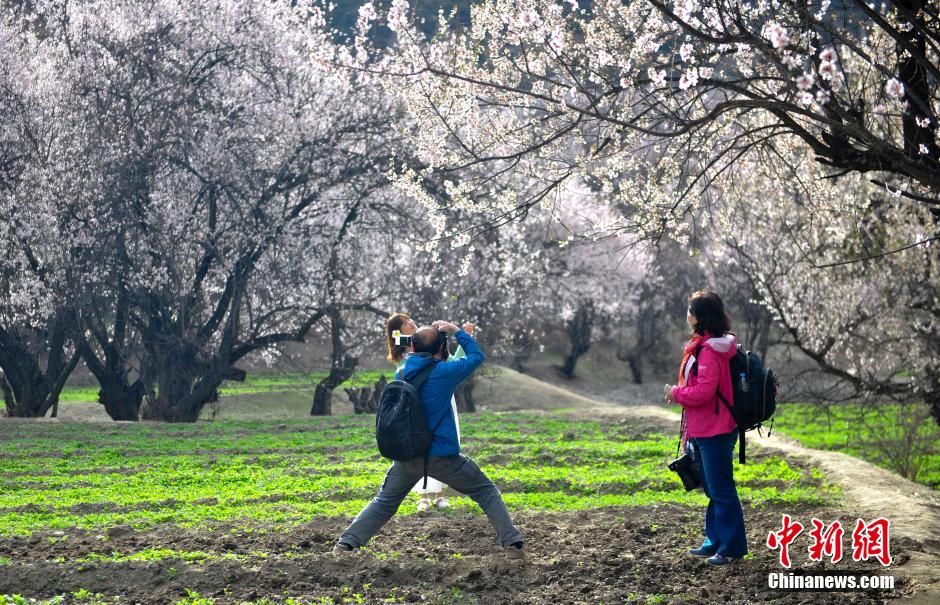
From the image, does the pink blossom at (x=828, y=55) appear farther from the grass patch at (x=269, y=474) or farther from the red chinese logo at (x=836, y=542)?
the grass patch at (x=269, y=474)

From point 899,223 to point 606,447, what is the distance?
6051mm

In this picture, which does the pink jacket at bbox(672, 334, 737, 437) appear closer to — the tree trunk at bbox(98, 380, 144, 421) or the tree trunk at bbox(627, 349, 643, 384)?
the tree trunk at bbox(98, 380, 144, 421)

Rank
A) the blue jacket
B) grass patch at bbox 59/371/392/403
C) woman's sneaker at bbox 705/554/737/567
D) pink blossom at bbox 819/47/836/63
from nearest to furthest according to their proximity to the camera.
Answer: pink blossom at bbox 819/47/836/63
the blue jacket
woman's sneaker at bbox 705/554/737/567
grass patch at bbox 59/371/392/403

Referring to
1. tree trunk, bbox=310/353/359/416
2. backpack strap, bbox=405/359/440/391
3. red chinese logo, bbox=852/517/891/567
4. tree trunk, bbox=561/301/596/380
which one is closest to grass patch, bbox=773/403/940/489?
red chinese logo, bbox=852/517/891/567

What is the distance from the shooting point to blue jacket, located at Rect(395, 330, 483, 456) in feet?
23.7

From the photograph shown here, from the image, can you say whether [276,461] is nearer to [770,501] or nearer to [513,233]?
[770,501]

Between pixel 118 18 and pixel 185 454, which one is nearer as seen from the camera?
pixel 185 454

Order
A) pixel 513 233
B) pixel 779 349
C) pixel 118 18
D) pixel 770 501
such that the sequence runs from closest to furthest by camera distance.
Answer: pixel 770 501
pixel 118 18
pixel 513 233
pixel 779 349

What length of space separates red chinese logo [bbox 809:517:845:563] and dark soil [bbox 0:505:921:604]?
10 centimetres

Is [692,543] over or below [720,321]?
below

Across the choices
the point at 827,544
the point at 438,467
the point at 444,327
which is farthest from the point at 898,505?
the point at 444,327

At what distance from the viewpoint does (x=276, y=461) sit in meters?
14.2

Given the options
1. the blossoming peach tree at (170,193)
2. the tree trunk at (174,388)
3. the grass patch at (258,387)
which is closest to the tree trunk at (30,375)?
the blossoming peach tree at (170,193)

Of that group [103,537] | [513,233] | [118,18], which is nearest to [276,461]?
[103,537]
